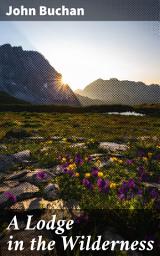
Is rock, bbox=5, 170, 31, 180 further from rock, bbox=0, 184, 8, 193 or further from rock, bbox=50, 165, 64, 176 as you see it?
rock, bbox=50, 165, 64, 176

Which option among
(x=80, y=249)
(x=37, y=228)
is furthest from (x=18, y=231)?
(x=80, y=249)

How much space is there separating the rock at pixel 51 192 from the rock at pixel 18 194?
10.0 inches

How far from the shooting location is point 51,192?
8.77m

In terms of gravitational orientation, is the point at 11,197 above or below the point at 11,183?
above

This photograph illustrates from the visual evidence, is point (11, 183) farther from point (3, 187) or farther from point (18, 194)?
point (18, 194)

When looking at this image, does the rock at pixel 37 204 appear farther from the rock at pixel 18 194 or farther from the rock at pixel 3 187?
the rock at pixel 3 187

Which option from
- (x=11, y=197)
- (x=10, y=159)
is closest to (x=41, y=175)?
(x=11, y=197)

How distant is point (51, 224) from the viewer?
6.94 meters

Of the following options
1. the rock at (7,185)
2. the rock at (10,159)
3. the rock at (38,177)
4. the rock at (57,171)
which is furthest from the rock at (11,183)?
the rock at (10,159)

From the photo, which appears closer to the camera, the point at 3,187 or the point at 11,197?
the point at 11,197

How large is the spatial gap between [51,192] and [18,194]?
29.4 inches

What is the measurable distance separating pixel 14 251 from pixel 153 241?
2.31 metres

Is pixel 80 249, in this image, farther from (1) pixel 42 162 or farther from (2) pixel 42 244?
(1) pixel 42 162

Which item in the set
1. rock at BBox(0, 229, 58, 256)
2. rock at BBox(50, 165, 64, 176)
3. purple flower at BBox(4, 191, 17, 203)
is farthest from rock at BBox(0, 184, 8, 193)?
rock at BBox(0, 229, 58, 256)
